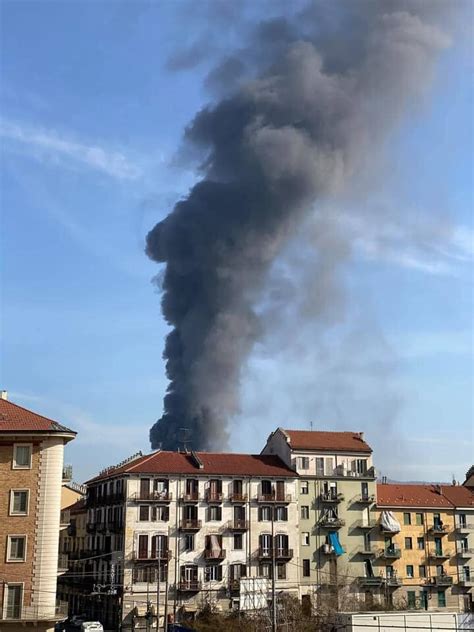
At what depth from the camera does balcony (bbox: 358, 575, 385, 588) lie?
83812 millimetres

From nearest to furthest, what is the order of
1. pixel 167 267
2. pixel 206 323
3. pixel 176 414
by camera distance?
pixel 176 414 < pixel 206 323 < pixel 167 267

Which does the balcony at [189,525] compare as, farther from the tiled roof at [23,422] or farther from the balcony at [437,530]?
the tiled roof at [23,422]

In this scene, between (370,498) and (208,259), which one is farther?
(208,259)

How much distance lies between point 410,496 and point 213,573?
27.1 metres

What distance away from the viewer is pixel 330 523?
279 feet

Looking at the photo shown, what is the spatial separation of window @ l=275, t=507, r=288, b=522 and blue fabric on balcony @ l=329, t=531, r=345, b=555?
572 centimetres

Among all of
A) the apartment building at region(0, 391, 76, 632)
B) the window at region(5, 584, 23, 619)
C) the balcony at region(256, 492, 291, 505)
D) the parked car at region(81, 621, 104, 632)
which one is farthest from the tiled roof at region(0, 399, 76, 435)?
the balcony at region(256, 492, 291, 505)

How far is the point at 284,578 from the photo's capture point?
269 ft

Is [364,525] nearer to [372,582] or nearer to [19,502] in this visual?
[372,582]

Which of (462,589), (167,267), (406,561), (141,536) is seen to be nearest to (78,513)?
(141,536)

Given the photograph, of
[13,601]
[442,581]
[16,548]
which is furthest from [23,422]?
[442,581]

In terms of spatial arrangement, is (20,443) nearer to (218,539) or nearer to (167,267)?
(218,539)

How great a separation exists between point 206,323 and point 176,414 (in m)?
19.9

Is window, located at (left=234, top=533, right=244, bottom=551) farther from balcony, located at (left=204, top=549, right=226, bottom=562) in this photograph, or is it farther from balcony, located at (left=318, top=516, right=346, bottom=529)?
balcony, located at (left=318, top=516, right=346, bottom=529)
